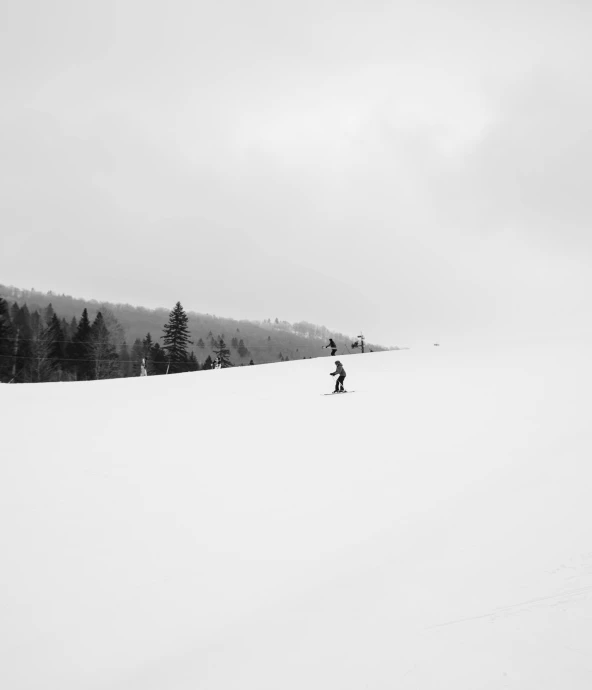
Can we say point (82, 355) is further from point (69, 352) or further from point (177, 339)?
point (177, 339)

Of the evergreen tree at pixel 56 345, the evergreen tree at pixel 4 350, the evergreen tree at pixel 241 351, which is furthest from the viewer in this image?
the evergreen tree at pixel 241 351

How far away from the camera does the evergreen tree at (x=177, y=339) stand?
184ft

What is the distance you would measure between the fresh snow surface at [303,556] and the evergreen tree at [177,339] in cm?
4526

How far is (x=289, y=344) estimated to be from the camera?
19888 centimetres

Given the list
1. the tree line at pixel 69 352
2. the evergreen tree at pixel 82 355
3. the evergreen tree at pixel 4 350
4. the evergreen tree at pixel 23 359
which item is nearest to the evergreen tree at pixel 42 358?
the tree line at pixel 69 352

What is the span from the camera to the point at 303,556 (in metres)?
5.57

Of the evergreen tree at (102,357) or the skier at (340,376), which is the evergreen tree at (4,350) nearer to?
the evergreen tree at (102,357)

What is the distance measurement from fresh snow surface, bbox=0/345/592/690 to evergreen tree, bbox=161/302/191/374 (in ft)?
148

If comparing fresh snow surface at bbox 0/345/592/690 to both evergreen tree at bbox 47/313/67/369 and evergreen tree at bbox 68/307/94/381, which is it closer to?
evergreen tree at bbox 68/307/94/381

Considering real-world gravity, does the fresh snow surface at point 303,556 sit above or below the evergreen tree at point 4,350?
below

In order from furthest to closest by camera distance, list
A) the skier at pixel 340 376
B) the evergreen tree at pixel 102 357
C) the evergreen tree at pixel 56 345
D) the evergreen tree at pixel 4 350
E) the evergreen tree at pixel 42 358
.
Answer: the evergreen tree at pixel 56 345 → the evergreen tree at pixel 102 357 → the evergreen tree at pixel 42 358 → the evergreen tree at pixel 4 350 → the skier at pixel 340 376

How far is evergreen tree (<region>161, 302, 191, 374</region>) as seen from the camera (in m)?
56.2

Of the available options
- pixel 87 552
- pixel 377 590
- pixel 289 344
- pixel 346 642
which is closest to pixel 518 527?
pixel 377 590

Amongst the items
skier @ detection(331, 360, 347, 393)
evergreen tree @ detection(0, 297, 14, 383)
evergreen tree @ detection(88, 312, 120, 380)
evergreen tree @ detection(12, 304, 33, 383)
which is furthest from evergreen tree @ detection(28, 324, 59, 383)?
skier @ detection(331, 360, 347, 393)
